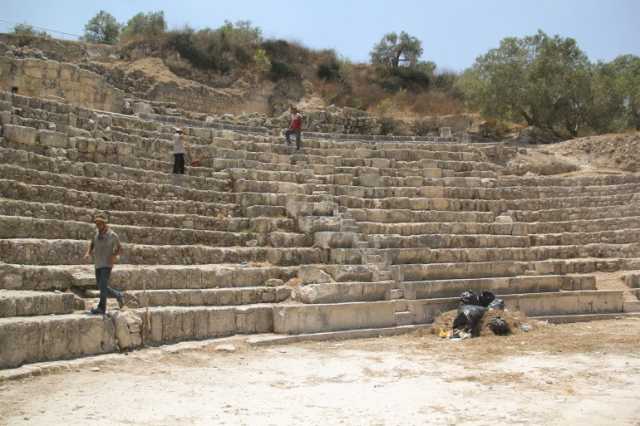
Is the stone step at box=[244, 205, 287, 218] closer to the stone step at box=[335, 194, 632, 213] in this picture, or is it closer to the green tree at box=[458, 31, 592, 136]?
the stone step at box=[335, 194, 632, 213]

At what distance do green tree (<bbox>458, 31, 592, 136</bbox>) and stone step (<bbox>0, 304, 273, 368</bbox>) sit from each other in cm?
2007

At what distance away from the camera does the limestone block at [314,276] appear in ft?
34.3

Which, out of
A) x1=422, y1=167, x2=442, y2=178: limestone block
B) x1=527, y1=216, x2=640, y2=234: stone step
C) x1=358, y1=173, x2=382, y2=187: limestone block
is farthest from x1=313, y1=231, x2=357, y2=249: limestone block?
x1=527, y1=216, x2=640, y2=234: stone step

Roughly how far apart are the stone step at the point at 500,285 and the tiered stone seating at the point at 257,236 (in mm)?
29

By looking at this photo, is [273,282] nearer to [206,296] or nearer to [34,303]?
[206,296]

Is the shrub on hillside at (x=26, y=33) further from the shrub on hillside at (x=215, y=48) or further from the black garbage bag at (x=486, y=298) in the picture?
the black garbage bag at (x=486, y=298)

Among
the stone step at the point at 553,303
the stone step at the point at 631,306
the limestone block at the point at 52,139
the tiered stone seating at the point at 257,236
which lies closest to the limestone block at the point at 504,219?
the tiered stone seating at the point at 257,236

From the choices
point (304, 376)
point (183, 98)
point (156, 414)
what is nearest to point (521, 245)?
point (304, 376)

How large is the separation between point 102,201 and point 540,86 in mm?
20415

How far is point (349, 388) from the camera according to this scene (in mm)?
6809

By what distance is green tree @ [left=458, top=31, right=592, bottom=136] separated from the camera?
26.4 m

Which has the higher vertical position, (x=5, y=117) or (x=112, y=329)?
(x=5, y=117)

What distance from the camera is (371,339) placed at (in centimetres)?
993

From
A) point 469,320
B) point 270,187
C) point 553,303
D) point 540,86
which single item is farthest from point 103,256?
point 540,86
